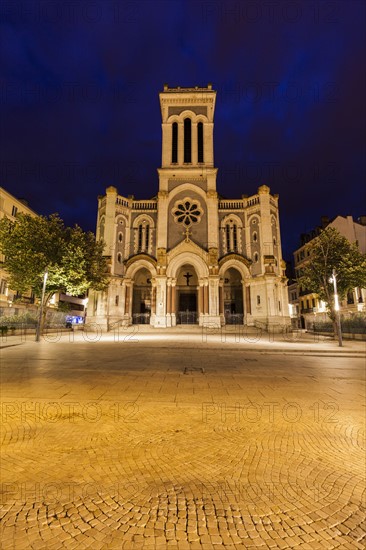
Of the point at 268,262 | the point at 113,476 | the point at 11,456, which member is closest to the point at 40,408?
the point at 11,456

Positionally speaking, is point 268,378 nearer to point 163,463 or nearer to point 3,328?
point 163,463

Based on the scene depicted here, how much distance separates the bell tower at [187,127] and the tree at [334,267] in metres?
21.6

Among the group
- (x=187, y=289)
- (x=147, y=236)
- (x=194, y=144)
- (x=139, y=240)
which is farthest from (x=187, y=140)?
(x=187, y=289)

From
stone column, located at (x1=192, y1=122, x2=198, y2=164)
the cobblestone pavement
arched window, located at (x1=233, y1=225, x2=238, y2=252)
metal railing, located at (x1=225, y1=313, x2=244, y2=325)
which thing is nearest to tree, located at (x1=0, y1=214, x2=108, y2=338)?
the cobblestone pavement

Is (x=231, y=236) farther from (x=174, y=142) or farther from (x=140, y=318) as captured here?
(x=174, y=142)

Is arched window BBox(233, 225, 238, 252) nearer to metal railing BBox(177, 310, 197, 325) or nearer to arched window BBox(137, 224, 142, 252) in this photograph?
metal railing BBox(177, 310, 197, 325)

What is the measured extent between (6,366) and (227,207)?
34.0 m

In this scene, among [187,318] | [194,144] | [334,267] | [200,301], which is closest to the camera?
[334,267]

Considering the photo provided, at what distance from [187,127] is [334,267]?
31.5 metres

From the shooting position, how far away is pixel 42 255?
2247 centimetres

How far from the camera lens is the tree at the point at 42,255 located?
74.7 feet

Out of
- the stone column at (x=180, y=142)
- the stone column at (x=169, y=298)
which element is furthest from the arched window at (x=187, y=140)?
the stone column at (x=169, y=298)

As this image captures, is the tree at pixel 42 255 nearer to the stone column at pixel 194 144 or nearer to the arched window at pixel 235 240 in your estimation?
the arched window at pixel 235 240

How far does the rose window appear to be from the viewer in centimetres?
3700
